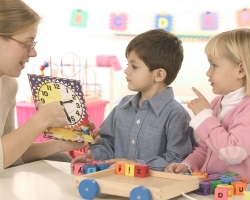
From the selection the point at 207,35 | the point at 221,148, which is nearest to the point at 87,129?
the point at 221,148

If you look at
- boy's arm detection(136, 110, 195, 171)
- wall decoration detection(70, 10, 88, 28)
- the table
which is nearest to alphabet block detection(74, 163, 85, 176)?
the table

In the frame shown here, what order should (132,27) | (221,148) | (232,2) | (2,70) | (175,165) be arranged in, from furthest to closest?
(132,27) < (232,2) < (2,70) < (175,165) < (221,148)

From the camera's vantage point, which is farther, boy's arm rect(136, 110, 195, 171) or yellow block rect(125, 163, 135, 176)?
boy's arm rect(136, 110, 195, 171)

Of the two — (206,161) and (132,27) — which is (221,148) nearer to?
(206,161)

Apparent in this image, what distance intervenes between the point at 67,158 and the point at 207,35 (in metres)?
2.01

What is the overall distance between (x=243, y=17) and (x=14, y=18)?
7.41 ft

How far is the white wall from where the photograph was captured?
11.4 feet

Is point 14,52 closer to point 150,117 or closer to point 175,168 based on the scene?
point 150,117

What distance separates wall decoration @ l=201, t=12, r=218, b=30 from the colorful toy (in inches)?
96.1

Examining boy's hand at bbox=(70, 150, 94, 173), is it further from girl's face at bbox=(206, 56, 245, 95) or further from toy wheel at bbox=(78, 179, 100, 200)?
girl's face at bbox=(206, 56, 245, 95)

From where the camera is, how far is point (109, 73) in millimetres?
3682

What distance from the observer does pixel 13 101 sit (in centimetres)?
165

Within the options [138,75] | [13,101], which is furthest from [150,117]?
[13,101]

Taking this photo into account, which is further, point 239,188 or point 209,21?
point 209,21
